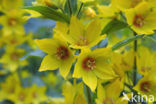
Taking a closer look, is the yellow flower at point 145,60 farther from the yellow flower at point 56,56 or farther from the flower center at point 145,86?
the yellow flower at point 56,56

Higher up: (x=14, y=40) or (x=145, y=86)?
(x=14, y=40)

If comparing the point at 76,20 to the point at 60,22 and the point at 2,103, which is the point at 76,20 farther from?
the point at 2,103

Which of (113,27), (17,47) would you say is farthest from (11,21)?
(113,27)

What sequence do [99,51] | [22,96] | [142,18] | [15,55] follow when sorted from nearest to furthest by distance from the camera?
[99,51], [142,18], [22,96], [15,55]

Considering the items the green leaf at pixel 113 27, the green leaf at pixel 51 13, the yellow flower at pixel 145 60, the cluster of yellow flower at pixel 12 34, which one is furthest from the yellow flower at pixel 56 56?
the cluster of yellow flower at pixel 12 34

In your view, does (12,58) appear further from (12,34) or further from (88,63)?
(88,63)

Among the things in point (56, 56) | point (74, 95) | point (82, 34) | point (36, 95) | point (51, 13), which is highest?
point (51, 13)

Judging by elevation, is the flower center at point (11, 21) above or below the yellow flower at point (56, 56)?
above

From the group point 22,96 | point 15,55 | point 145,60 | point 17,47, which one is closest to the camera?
point 145,60

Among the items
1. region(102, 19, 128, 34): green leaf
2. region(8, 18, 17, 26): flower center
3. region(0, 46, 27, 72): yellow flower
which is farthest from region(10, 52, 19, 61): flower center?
region(102, 19, 128, 34): green leaf
